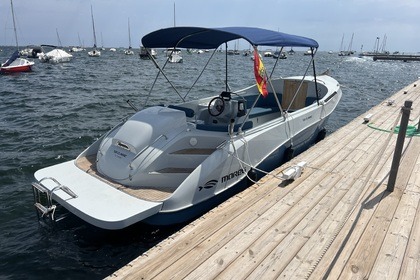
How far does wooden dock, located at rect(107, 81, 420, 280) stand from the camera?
3.33 m

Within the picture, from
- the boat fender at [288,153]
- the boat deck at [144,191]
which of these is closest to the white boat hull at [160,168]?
the boat deck at [144,191]

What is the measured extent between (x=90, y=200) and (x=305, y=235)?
3237mm

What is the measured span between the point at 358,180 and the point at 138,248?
4.02m

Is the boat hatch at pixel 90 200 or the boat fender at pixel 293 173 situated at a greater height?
the boat fender at pixel 293 173

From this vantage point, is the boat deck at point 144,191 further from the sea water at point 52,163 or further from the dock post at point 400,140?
the dock post at point 400,140

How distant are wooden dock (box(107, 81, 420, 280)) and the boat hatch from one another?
0.92 meters

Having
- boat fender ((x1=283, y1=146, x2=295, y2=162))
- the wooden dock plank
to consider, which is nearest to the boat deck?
the wooden dock plank

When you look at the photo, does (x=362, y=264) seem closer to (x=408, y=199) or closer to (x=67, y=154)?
(x=408, y=199)

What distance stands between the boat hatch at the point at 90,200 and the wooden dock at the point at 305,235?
92 centimetres

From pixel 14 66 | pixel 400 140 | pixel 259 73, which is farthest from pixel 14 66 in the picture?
pixel 400 140

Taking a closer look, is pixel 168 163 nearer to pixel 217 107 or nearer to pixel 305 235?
pixel 217 107

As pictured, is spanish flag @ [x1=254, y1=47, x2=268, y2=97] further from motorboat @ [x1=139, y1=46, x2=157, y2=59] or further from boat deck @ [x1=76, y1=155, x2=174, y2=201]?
motorboat @ [x1=139, y1=46, x2=157, y2=59]

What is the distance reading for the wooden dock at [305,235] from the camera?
3.33 metres

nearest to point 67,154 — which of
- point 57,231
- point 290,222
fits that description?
point 57,231
